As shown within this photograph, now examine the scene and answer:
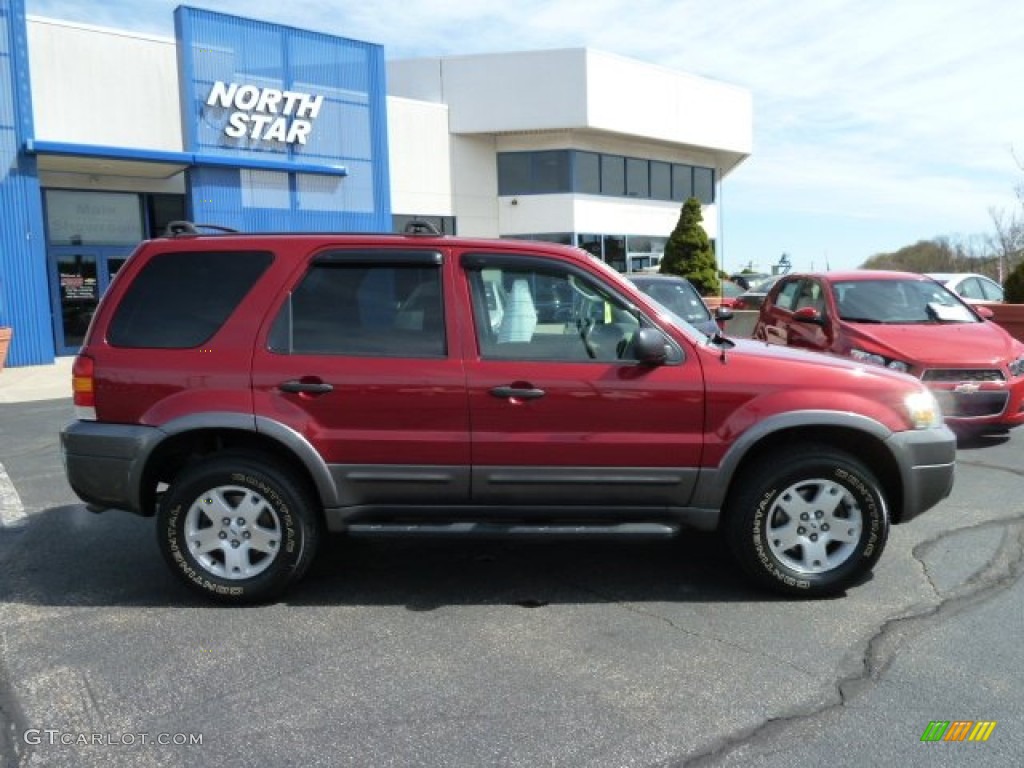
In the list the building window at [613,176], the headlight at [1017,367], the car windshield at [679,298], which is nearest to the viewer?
the headlight at [1017,367]

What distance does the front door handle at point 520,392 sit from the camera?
4.01 m

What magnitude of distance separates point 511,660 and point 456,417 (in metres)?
1.18

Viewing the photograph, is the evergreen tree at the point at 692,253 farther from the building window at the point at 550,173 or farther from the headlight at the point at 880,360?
the headlight at the point at 880,360

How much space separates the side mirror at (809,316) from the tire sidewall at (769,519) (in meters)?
4.84

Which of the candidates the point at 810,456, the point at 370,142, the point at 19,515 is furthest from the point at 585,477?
the point at 370,142

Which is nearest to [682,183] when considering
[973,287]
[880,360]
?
[973,287]

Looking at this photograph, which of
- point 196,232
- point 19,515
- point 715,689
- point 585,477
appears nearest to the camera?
point 715,689

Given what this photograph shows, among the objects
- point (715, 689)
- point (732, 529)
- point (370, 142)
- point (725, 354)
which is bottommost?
point (715, 689)

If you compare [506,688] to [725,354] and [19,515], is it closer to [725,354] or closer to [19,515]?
[725,354]

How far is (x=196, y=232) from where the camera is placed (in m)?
4.52

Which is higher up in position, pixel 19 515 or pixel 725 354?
pixel 725 354

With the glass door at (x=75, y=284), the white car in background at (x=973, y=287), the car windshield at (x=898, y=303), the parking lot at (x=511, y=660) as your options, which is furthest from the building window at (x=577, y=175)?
the parking lot at (x=511, y=660)

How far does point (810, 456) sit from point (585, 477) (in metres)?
1.13

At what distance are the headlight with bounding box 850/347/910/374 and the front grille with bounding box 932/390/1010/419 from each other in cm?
35
